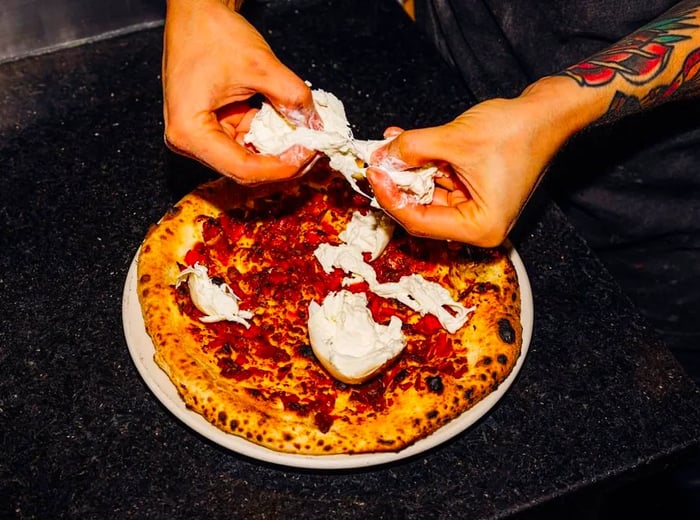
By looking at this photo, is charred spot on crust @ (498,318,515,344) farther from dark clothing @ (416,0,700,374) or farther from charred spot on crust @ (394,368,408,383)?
dark clothing @ (416,0,700,374)

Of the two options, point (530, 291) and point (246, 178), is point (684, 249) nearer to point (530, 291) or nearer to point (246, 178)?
point (530, 291)

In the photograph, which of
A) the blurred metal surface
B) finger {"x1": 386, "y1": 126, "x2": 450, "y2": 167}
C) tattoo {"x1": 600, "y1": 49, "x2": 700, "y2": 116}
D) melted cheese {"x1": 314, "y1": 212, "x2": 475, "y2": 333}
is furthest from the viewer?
the blurred metal surface

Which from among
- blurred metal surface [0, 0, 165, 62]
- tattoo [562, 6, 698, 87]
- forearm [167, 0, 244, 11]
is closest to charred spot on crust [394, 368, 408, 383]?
tattoo [562, 6, 698, 87]

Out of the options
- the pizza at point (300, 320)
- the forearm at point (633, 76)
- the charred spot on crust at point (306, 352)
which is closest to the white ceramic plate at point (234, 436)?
the pizza at point (300, 320)

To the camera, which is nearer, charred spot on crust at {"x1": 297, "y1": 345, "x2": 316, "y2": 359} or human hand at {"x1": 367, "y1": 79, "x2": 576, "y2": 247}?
human hand at {"x1": 367, "y1": 79, "x2": 576, "y2": 247}

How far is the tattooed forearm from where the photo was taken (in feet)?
5.62

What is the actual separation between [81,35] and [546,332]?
1.51 metres

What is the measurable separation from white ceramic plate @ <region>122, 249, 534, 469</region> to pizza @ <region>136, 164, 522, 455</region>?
0.05ft

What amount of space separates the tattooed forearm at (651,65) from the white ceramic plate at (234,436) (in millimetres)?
515

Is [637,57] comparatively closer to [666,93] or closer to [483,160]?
[666,93]

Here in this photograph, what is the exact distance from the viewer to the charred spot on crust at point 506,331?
175 centimetres

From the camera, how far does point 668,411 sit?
6.02 ft

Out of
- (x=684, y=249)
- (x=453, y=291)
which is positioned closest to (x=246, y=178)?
(x=453, y=291)

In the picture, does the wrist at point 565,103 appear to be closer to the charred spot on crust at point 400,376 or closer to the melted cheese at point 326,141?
the melted cheese at point 326,141
